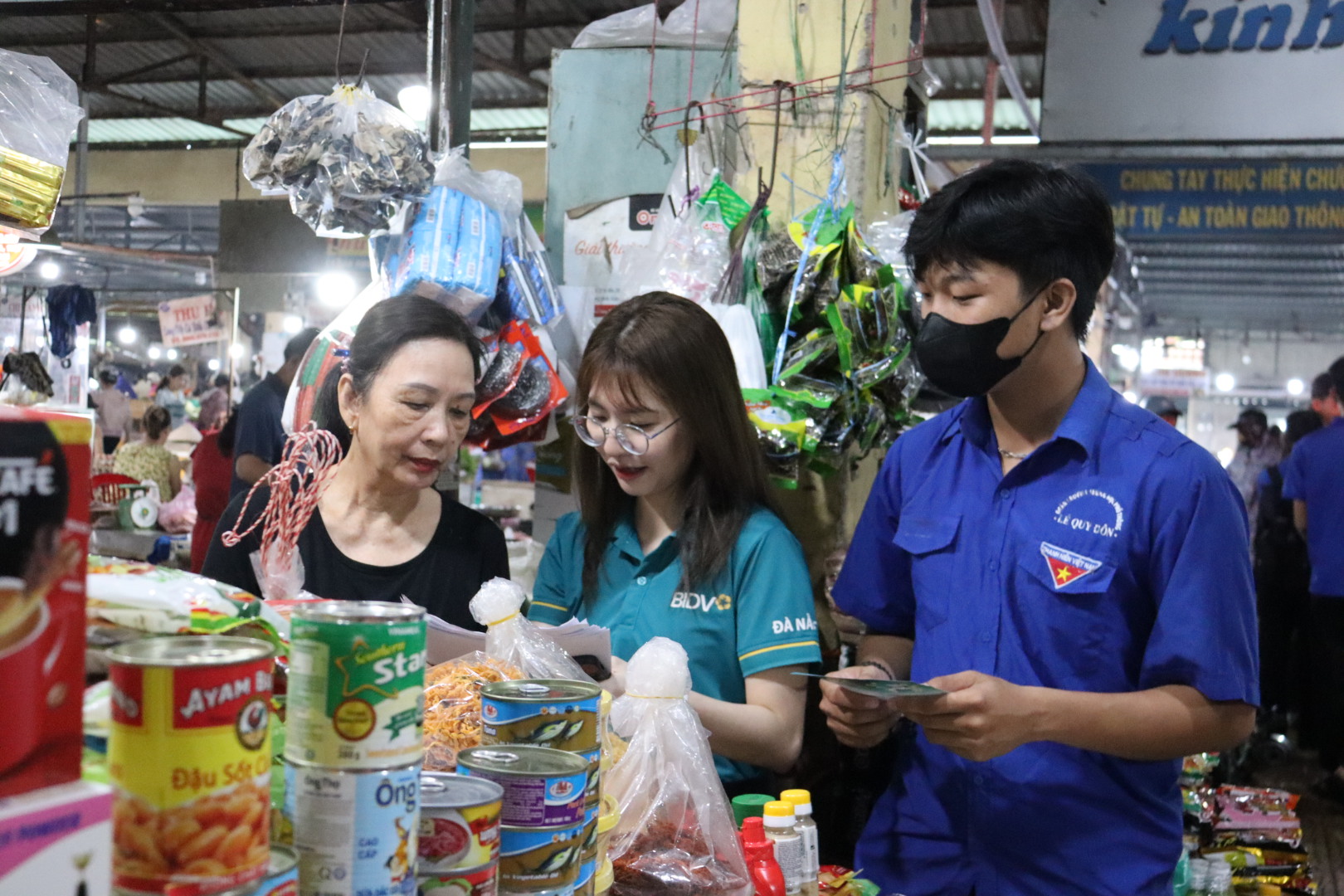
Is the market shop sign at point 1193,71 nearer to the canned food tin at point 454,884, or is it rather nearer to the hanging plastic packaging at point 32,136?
the hanging plastic packaging at point 32,136

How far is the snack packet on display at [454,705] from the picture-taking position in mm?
1381

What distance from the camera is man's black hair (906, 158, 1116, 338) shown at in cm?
187

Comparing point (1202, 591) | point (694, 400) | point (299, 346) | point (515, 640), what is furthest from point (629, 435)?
point (299, 346)

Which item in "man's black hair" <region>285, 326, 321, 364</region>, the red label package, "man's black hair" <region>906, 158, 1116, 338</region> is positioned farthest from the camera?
"man's black hair" <region>285, 326, 321, 364</region>

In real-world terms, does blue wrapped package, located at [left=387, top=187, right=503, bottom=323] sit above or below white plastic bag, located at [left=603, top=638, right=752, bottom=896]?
above

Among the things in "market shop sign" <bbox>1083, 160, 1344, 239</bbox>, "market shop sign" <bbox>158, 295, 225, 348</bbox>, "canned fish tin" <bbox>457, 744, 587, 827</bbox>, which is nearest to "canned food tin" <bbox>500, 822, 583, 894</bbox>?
"canned fish tin" <bbox>457, 744, 587, 827</bbox>

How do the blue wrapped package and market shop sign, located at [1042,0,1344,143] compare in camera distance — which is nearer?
the blue wrapped package

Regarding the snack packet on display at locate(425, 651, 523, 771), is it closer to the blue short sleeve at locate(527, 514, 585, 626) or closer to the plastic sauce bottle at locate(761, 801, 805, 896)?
the plastic sauce bottle at locate(761, 801, 805, 896)

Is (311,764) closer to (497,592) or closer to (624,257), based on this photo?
(497,592)

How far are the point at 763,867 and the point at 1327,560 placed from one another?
19.2 feet

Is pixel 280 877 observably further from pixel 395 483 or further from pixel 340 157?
pixel 340 157

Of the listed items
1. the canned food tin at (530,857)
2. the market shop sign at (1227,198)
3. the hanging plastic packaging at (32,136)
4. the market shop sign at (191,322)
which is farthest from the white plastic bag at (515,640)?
the market shop sign at (191,322)

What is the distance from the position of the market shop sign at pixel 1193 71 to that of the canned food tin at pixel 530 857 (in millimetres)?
5068

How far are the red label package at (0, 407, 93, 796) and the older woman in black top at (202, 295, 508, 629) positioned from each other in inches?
59.9
